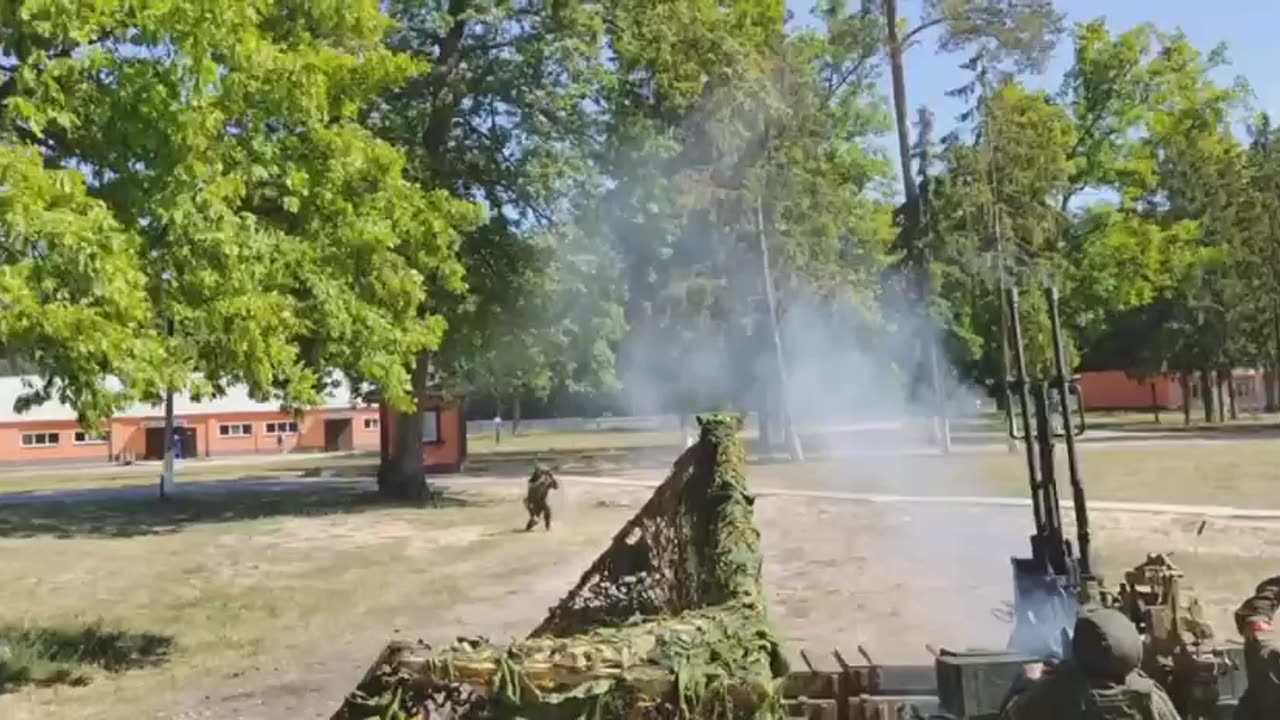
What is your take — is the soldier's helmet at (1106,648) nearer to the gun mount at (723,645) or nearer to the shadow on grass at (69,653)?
the gun mount at (723,645)

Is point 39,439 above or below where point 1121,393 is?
above

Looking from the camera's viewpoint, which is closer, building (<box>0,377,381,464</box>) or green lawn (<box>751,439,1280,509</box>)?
green lawn (<box>751,439,1280,509</box>)

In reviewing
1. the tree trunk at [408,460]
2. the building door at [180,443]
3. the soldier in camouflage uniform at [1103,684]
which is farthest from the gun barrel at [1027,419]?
the building door at [180,443]

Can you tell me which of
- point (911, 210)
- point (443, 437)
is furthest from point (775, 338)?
point (443, 437)

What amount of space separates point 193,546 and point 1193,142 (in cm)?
4152

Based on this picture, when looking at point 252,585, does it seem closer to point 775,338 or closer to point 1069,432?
point 1069,432

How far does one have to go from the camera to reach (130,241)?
9.17 meters

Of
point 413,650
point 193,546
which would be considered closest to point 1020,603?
point 413,650

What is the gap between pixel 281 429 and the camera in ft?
212

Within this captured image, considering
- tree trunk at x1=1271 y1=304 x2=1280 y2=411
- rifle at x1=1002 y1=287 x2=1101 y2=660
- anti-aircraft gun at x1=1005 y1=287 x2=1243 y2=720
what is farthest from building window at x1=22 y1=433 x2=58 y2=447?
rifle at x1=1002 y1=287 x2=1101 y2=660

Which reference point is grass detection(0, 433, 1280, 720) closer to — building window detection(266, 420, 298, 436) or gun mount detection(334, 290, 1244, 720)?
gun mount detection(334, 290, 1244, 720)

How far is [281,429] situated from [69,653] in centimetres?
5453

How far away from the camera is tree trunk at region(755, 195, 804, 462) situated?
3338 centimetres

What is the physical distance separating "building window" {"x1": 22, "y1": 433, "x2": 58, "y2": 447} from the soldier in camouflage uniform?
64.1 m
